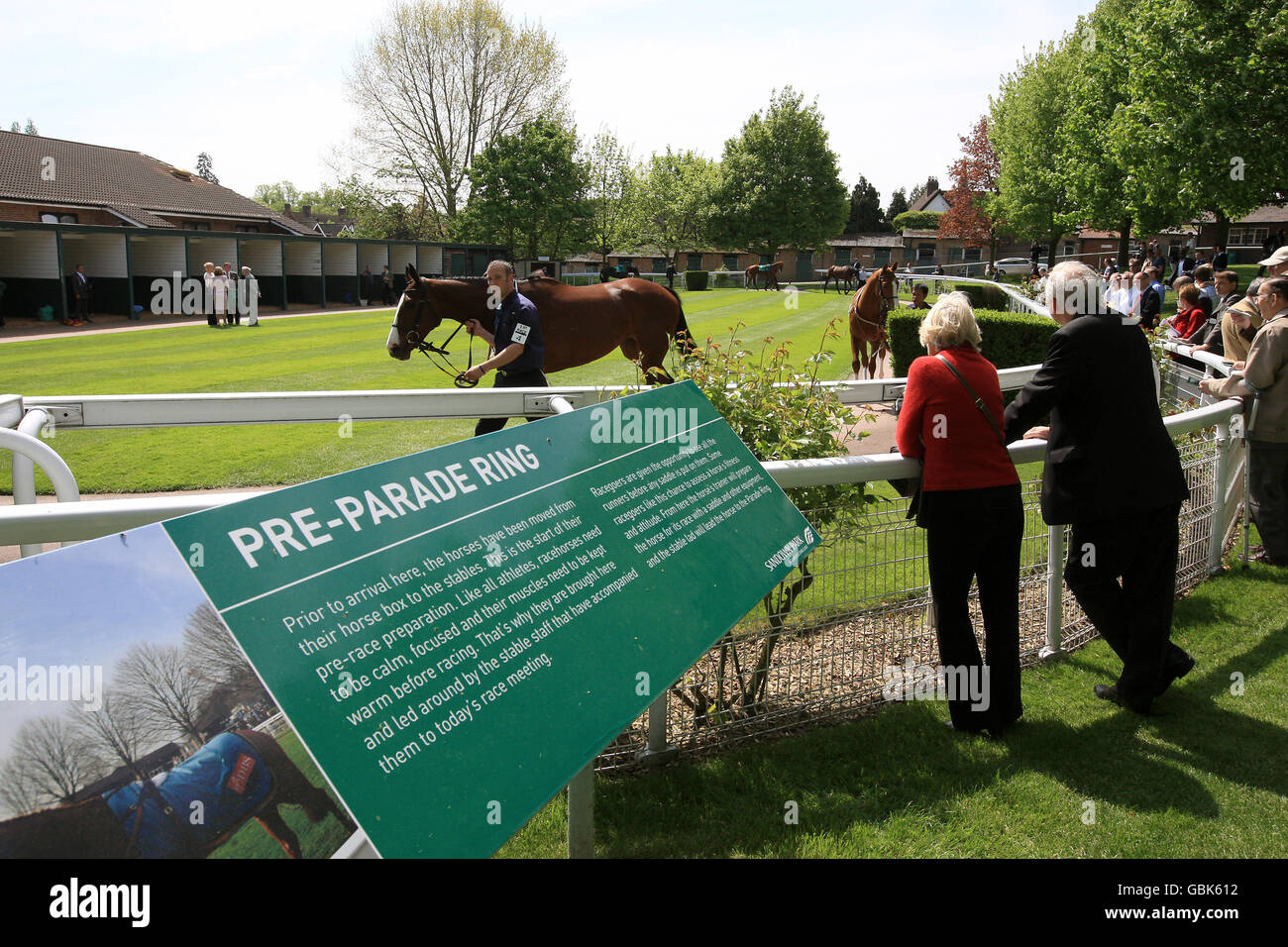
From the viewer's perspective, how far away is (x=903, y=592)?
168 inches

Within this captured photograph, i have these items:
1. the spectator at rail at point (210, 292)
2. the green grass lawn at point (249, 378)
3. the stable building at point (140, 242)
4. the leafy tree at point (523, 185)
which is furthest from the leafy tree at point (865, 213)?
the spectator at rail at point (210, 292)

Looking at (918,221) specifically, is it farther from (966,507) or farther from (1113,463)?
(966,507)

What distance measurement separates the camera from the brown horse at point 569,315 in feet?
32.0

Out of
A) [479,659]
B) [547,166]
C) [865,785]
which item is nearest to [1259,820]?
[865,785]

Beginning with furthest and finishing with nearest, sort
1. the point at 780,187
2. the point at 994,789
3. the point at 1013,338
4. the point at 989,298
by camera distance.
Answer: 1. the point at 780,187
2. the point at 989,298
3. the point at 1013,338
4. the point at 994,789

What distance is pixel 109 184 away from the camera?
149 ft

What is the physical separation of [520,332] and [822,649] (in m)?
4.19

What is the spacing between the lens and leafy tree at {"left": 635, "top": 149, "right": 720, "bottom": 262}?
242 feet

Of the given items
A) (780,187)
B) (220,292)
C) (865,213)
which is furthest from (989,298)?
(865,213)

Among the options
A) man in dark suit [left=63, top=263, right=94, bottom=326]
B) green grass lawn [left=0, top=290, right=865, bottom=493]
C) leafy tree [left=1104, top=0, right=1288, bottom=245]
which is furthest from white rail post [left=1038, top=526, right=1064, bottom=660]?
man in dark suit [left=63, top=263, right=94, bottom=326]

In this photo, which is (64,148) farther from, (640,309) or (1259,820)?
(1259,820)

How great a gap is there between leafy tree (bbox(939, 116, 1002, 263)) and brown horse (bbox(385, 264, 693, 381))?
63.7m
